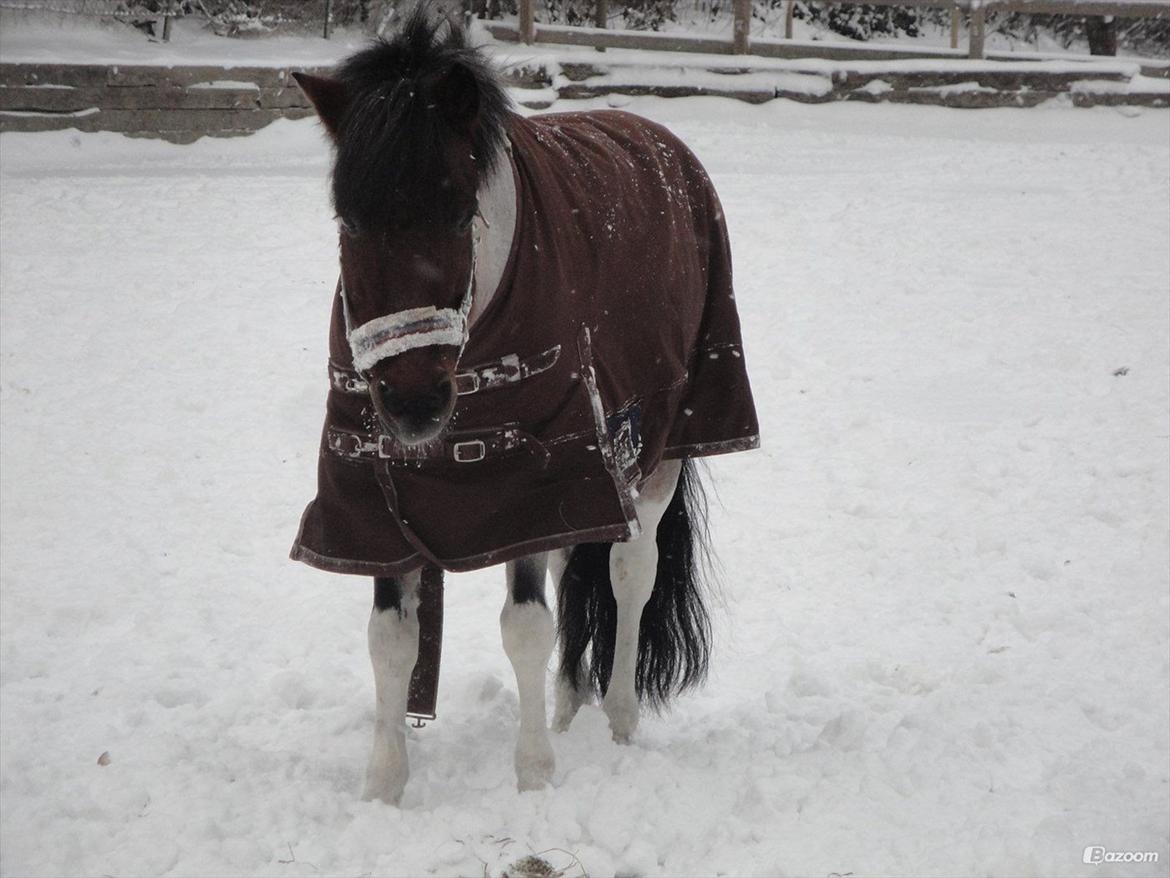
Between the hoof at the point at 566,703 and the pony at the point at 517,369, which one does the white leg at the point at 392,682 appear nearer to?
the pony at the point at 517,369

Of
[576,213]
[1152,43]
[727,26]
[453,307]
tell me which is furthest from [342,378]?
[1152,43]

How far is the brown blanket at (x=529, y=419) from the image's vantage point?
96.9 inches

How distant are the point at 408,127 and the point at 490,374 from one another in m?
0.56

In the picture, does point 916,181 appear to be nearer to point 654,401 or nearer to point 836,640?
point 836,640

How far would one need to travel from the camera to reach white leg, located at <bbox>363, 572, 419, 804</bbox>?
2711mm

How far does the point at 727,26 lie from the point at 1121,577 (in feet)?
47.7

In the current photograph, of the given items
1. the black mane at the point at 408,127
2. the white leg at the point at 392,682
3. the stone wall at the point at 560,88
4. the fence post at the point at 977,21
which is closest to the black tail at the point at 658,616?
the white leg at the point at 392,682

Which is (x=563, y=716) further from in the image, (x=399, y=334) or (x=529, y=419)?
(x=399, y=334)

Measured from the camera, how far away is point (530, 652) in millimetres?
2721

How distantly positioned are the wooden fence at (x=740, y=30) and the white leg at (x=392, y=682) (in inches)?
420

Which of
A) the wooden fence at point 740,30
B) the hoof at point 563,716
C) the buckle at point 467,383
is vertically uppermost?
the wooden fence at point 740,30

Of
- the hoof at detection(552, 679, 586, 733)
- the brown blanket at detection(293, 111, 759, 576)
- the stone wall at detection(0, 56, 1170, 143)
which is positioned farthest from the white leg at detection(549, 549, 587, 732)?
the stone wall at detection(0, 56, 1170, 143)

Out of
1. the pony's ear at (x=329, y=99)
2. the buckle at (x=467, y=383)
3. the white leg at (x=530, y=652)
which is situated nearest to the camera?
the pony's ear at (x=329, y=99)

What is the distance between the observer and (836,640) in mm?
3877
